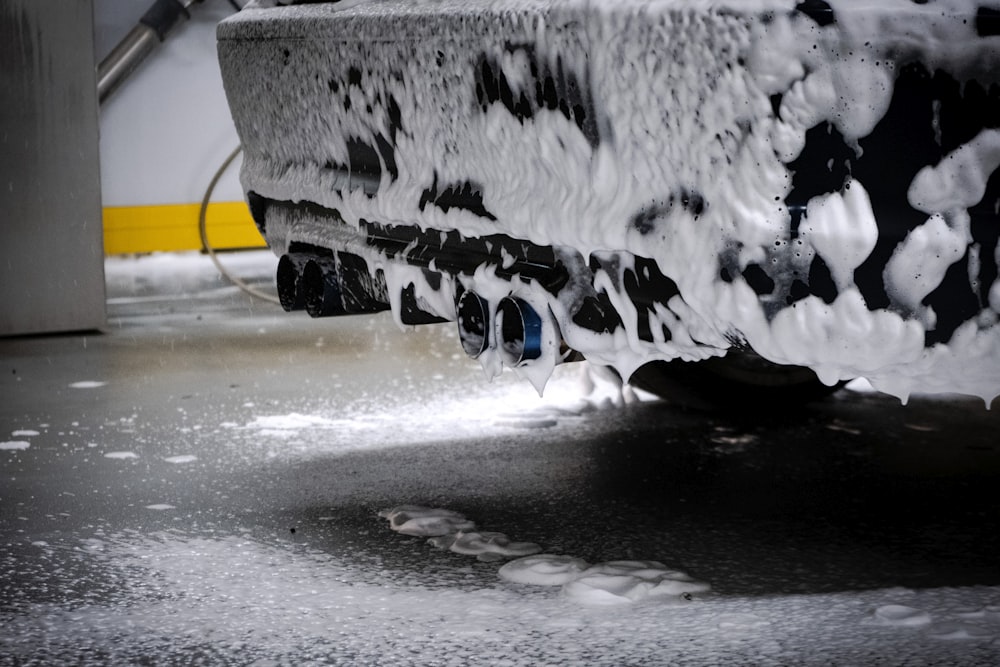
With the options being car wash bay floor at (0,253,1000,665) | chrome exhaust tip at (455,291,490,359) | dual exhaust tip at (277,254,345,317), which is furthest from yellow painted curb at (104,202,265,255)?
chrome exhaust tip at (455,291,490,359)

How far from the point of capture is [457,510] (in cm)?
283

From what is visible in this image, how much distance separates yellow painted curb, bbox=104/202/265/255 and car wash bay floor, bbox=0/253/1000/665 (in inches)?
135

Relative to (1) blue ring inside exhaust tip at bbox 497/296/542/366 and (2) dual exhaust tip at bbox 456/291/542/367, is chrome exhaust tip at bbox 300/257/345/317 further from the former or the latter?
(1) blue ring inside exhaust tip at bbox 497/296/542/366

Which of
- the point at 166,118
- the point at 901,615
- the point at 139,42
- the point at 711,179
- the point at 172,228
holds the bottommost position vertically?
the point at 901,615

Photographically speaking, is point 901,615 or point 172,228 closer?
point 901,615

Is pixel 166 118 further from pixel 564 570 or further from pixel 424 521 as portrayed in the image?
pixel 564 570

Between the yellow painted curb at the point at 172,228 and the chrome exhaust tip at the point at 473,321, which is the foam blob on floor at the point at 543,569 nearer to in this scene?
the chrome exhaust tip at the point at 473,321

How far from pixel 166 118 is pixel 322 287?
212 inches

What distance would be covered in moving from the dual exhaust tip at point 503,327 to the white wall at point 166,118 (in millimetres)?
5873

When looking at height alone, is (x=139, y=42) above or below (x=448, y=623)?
above

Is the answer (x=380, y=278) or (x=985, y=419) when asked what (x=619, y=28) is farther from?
(x=985, y=419)

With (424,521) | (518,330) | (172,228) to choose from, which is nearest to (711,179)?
(518,330)

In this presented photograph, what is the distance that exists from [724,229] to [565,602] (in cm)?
70

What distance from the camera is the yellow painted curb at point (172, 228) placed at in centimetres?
794
